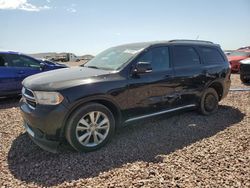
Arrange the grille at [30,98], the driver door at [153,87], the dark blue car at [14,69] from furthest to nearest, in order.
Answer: the dark blue car at [14,69], the driver door at [153,87], the grille at [30,98]

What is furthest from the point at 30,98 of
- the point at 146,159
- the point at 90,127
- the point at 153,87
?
the point at 153,87

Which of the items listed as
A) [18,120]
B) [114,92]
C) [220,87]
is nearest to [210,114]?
[220,87]

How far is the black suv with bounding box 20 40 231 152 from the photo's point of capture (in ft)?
13.3

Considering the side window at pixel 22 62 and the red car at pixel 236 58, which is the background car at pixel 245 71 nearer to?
the red car at pixel 236 58

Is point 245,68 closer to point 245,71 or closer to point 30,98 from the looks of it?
point 245,71

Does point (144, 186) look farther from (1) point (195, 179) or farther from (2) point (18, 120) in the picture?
(2) point (18, 120)

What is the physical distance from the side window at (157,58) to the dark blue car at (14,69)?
14.8ft

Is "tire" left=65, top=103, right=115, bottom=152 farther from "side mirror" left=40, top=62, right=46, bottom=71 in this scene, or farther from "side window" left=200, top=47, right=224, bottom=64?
"side mirror" left=40, top=62, right=46, bottom=71

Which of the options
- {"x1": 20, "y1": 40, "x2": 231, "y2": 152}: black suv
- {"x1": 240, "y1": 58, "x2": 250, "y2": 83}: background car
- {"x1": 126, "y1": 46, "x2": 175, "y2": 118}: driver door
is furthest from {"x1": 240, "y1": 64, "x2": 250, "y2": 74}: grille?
{"x1": 126, "y1": 46, "x2": 175, "y2": 118}: driver door

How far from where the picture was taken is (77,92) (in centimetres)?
409

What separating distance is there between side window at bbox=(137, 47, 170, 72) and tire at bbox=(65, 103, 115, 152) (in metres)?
1.29

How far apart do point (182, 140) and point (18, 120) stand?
3652 mm

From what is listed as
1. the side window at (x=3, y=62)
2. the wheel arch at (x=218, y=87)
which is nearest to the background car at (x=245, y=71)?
the wheel arch at (x=218, y=87)

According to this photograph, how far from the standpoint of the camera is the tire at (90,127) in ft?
13.5
